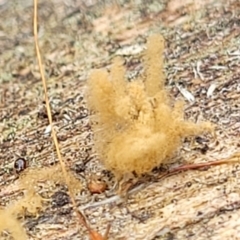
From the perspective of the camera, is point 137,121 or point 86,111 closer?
point 137,121

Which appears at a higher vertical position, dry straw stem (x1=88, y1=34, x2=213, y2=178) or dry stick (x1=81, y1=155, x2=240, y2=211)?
dry straw stem (x1=88, y1=34, x2=213, y2=178)

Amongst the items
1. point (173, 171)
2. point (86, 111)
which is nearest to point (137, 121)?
point (173, 171)

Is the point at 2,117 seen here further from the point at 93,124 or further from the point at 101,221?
the point at 101,221

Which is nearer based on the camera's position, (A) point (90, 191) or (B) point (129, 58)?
(A) point (90, 191)

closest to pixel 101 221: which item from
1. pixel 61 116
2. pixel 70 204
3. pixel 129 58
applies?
pixel 70 204

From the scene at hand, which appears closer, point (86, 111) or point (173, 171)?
point (173, 171)

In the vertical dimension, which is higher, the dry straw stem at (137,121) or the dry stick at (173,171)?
the dry straw stem at (137,121)

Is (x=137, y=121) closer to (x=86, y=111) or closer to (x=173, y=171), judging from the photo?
(x=173, y=171)

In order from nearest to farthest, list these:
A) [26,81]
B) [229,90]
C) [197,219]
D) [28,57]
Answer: [197,219] → [229,90] → [26,81] → [28,57]
